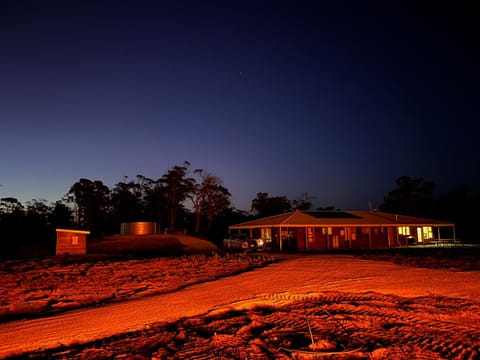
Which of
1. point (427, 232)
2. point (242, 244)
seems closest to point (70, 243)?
point (242, 244)

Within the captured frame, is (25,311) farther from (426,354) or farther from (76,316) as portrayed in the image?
(426,354)

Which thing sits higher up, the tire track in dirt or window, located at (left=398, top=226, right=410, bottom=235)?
window, located at (left=398, top=226, right=410, bottom=235)

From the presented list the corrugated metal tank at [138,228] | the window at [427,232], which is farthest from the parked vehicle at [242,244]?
the window at [427,232]

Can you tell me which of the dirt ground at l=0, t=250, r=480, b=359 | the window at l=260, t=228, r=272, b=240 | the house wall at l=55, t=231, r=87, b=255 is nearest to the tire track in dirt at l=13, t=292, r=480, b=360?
the dirt ground at l=0, t=250, r=480, b=359

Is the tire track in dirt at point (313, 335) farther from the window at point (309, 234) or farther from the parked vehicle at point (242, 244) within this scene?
the window at point (309, 234)

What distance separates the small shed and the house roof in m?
13.6

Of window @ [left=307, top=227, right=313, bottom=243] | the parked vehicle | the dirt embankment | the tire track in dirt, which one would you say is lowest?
the tire track in dirt

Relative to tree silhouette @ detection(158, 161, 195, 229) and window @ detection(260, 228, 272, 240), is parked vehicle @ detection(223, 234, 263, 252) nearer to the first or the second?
window @ detection(260, 228, 272, 240)

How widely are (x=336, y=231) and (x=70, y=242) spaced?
2014 cm

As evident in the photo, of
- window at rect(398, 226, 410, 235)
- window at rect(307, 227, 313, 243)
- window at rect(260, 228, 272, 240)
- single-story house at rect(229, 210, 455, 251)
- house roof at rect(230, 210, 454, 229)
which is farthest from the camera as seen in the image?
window at rect(398, 226, 410, 235)

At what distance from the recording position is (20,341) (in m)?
6.58

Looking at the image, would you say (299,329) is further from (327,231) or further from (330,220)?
(330,220)

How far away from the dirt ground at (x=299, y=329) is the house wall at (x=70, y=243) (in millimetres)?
10554

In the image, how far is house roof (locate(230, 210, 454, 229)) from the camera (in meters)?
30.8
